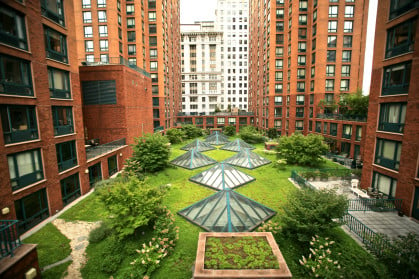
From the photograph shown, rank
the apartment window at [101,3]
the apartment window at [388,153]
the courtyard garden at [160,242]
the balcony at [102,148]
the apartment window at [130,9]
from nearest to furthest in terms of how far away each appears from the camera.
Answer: the courtyard garden at [160,242] → the apartment window at [388,153] → the balcony at [102,148] → the apartment window at [101,3] → the apartment window at [130,9]

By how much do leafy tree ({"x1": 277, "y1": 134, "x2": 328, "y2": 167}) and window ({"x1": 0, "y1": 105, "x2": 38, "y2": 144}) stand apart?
1039 inches

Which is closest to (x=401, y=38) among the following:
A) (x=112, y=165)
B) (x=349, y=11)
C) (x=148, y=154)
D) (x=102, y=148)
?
(x=148, y=154)

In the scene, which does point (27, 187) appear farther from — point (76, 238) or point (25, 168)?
point (76, 238)

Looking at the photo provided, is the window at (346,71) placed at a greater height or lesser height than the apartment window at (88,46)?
lesser

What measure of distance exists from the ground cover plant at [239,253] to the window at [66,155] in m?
13.4

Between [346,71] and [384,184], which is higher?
[346,71]

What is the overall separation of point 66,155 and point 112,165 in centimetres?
727

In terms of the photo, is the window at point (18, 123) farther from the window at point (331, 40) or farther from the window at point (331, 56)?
the window at point (331, 40)

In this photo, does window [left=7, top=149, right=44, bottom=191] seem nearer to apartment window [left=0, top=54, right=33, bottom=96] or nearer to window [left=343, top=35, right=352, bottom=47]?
apartment window [left=0, top=54, right=33, bottom=96]

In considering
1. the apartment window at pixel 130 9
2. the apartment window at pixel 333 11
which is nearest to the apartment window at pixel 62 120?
the apartment window at pixel 130 9

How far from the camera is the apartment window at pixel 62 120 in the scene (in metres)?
15.0

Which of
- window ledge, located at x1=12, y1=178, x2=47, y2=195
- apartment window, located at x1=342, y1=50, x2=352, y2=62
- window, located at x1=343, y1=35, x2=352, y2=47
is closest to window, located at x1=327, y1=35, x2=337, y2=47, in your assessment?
window, located at x1=343, y1=35, x2=352, y2=47

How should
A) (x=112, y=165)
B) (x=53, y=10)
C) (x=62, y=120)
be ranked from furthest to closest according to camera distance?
(x=112, y=165)
(x=62, y=120)
(x=53, y=10)

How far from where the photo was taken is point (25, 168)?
41.2 feet
